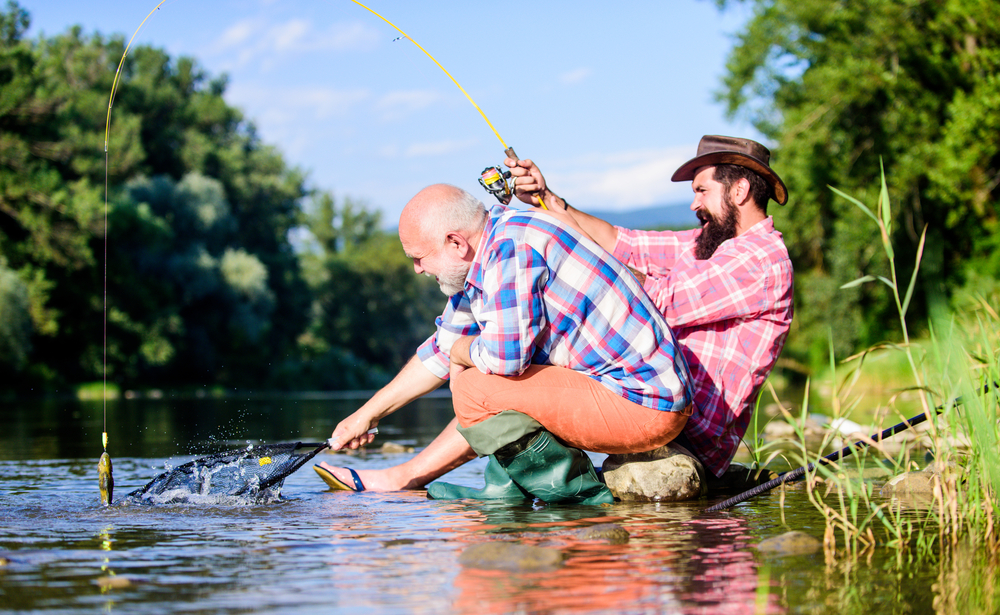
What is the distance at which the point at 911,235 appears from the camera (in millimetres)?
22062

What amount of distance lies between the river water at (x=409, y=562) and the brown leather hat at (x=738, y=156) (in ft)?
4.68

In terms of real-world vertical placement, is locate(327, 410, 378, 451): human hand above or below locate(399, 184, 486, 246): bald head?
below

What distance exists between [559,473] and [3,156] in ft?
85.2

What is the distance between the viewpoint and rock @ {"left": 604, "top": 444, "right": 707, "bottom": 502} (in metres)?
4.16

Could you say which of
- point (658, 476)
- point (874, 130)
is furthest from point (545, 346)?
point (874, 130)

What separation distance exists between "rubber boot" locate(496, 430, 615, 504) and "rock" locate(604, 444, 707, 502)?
0.09 metres

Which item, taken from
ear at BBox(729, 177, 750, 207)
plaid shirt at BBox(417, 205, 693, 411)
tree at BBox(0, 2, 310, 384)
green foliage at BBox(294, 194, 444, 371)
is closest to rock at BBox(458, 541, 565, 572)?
plaid shirt at BBox(417, 205, 693, 411)

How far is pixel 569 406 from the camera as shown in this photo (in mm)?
3746

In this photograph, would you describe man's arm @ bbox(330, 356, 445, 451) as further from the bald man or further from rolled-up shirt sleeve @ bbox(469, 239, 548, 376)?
rolled-up shirt sleeve @ bbox(469, 239, 548, 376)

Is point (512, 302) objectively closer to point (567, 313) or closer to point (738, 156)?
point (567, 313)

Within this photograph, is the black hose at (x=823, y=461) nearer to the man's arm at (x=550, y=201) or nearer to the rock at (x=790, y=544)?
the rock at (x=790, y=544)

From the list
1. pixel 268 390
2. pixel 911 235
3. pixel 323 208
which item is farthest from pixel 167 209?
pixel 323 208

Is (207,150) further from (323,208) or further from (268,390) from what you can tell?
(323,208)

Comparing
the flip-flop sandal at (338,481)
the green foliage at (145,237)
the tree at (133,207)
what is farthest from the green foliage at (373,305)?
the flip-flop sandal at (338,481)
